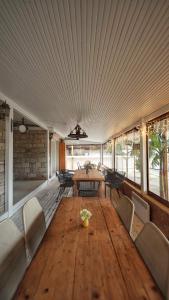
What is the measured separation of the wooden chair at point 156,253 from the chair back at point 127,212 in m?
0.35

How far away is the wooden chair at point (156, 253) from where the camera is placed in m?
1.00

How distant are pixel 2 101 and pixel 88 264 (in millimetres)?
3222

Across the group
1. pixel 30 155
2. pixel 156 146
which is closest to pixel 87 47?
pixel 156 146

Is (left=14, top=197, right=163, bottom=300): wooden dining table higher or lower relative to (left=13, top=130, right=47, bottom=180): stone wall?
lower

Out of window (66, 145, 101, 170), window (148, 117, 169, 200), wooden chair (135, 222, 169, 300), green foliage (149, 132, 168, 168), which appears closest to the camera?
wooden chair (135, 222, 169, 300)

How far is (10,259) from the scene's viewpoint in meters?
1.21

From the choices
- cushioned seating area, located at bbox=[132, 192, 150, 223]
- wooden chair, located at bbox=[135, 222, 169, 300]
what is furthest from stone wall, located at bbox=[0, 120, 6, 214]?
wooden chair, located at bbox=[135, 222, 169, 300]

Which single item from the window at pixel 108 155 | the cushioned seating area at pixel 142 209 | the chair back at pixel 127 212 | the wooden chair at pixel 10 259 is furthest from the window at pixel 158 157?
the window at pixel 108 155

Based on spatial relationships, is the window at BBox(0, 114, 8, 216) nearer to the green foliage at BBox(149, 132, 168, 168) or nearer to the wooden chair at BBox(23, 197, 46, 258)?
the wooden chair at BBox(23, 197, 46, 258)

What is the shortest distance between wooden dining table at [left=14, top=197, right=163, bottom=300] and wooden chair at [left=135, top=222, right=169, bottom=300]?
0.26 feet

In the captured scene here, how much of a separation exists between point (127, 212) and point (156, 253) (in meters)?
0.73

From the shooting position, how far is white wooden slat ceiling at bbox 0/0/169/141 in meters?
1.22

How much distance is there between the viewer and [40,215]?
1.97 m

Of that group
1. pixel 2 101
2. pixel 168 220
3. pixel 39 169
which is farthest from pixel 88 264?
pixel 39 169
